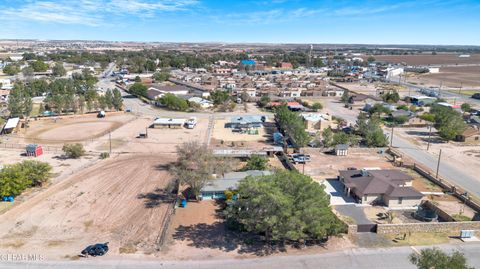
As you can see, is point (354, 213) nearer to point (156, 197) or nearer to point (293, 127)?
point (156, 197)

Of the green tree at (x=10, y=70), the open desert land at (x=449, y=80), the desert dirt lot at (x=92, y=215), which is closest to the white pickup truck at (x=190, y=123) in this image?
the desert dirt lot at (x=92, y=215)

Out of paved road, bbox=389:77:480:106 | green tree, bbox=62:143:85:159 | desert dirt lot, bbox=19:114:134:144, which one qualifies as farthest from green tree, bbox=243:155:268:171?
paved road, bbox=389:77:480:106

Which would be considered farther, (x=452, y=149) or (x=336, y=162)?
(x=452, y=149)

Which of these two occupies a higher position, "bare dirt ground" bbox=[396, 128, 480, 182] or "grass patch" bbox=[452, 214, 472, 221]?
"bare dirt ground" bbox=[396, 128, 480, 182]

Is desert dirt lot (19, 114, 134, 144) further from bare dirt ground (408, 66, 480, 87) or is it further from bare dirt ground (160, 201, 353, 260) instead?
bare dirt ground (408, 66, 480, 87)

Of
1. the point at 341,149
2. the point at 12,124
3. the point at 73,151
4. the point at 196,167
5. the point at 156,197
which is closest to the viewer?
the point at 196,167

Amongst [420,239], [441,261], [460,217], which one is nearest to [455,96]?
[460,217]

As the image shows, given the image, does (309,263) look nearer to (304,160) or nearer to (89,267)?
(89,267)

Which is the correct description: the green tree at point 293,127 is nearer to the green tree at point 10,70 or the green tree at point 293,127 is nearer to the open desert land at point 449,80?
the open desert land at point 449,80
